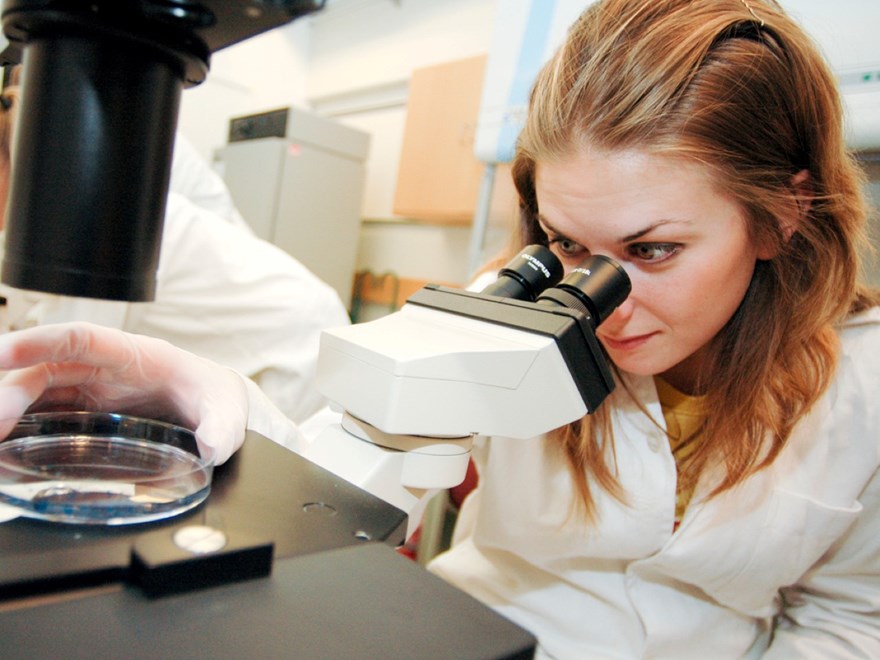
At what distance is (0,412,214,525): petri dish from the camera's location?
376 millimetres

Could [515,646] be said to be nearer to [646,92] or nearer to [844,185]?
[646,92]

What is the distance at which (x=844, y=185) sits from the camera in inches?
31.4

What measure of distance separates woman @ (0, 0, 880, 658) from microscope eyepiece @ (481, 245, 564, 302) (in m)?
0.10

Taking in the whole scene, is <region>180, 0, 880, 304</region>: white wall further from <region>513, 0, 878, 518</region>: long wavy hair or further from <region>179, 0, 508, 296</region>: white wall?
<region>513, 0, 878, 518</region>: long wavy hair

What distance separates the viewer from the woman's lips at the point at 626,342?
2.51ft

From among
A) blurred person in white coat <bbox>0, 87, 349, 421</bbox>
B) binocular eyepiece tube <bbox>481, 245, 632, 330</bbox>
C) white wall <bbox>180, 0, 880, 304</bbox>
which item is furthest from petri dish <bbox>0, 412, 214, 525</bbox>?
white wall <bbox>180, 0, 880, 304</bbox>

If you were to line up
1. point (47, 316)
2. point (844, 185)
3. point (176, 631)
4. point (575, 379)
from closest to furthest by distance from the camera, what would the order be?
point (176, 631) → point (575, 379) → point (47, 316) → point (844, 185)

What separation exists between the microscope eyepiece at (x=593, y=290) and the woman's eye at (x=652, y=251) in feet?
0.46

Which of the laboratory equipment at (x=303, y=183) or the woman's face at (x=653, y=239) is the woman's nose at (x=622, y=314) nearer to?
the woman's face at (x=653, y=239)

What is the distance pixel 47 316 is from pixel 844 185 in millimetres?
940

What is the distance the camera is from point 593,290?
55 cm

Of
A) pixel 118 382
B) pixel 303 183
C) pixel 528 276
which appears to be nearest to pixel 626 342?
pixel 528 276

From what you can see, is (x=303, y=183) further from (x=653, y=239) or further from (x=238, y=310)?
(x=653, y=239)

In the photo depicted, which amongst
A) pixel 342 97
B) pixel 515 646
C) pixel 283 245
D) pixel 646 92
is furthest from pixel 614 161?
pixel 342 97
